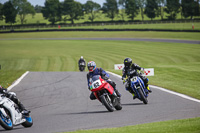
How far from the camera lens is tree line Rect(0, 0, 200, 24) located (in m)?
130

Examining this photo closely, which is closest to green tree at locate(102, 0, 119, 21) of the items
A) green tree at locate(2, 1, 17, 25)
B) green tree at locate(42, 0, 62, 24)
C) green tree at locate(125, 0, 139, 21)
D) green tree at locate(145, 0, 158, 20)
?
green tree at locate(125, 0, 139, 21)

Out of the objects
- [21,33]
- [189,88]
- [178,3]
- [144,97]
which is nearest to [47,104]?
[144,97]

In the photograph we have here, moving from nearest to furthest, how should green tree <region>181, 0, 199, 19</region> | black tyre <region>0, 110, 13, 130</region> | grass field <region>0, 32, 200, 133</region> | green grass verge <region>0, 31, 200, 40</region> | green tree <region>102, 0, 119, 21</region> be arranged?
grass field <region>0, 32, 200, 133</region>, black tyre <region>0, 110, 13, 130</region>, green grass verge <region>0, 31, 200, 40</region>, green tree <region>181, 0, 199, 19</region>, green tree <region>102, 0, 119, 21</region>

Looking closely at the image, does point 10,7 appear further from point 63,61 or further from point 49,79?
point 49,79

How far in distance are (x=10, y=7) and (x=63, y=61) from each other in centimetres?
11047

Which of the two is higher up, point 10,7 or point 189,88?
point 10,7

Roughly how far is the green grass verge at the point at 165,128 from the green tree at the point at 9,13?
440 feet

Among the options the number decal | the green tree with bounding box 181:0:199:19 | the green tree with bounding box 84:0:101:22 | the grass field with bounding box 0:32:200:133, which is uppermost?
the green tree with bounding box 84:0:101:22

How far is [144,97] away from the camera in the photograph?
11273mm

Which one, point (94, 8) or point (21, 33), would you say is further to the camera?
point (94, 8)

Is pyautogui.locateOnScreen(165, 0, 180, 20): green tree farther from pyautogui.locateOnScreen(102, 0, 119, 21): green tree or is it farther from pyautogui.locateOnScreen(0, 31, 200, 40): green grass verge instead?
pyautogui.locateOnScreen(0, 31, 200, 40): green grass verge

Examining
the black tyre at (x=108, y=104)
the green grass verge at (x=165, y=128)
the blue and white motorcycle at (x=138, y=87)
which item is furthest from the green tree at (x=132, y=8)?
the green grass verge at (x=165, y=128)

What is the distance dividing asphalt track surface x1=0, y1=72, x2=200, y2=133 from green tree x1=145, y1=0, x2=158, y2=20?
11865cm

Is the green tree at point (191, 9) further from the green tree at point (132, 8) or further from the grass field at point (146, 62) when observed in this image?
the grass field at point (146, 62)
